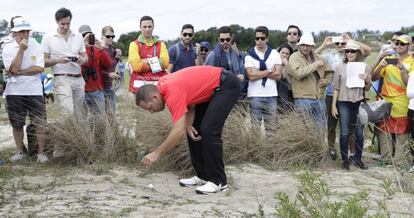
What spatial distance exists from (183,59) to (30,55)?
234cm

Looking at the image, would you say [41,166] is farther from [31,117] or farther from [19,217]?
[19,217]

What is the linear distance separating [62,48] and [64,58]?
0.20 m

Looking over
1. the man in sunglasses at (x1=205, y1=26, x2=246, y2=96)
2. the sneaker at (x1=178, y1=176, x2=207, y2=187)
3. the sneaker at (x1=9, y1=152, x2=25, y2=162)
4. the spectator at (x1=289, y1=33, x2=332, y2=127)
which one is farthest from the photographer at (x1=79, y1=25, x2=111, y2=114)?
the spectator at (x1=289, y1=33, x2=332, y2=127)

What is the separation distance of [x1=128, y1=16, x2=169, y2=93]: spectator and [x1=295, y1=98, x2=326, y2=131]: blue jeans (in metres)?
2.02

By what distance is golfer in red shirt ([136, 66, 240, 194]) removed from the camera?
4805 millimetres

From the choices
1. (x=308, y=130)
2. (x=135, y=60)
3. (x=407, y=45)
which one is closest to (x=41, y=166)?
(x=135, y=60)

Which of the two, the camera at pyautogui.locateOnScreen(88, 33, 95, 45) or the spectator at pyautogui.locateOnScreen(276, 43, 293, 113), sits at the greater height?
the camera at pyautogui.locateOnScreen(88, 33, 95, 45)

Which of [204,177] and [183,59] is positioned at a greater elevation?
[183,59]

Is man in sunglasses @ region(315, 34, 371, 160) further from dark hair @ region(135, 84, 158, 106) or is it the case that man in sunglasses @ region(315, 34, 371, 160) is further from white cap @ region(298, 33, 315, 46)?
dark hair @ region(135, 84, 158, 106)

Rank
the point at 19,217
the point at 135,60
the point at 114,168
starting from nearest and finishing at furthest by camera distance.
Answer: the point at 19,217 → the point at 114,168 → the point at 135,60

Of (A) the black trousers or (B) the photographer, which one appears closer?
(A) the black trousers

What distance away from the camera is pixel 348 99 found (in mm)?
6734

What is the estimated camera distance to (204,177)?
19.0 feet

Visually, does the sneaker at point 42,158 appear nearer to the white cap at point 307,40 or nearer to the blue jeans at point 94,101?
the blue jeans at point 94,101
